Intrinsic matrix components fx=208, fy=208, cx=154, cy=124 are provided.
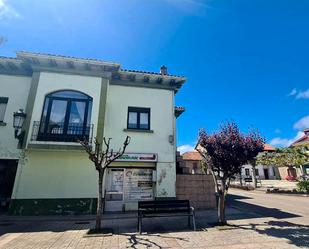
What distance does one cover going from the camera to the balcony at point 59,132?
10352 mm

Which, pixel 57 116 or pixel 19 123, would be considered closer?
pixel 19 123

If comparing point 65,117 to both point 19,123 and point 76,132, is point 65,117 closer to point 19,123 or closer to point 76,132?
point 76,132

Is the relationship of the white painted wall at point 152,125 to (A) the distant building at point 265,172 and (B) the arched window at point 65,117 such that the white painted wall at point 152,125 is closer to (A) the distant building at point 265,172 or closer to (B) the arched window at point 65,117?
(B) the arched window at point 65,117

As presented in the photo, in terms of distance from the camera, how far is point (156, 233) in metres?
7.02

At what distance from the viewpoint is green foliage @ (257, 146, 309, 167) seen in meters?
22.3

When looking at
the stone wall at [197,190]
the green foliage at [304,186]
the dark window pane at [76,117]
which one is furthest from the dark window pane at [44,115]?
the green foliage at [304,186]

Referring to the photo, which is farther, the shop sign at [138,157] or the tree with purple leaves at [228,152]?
the shop sign at [138,157]

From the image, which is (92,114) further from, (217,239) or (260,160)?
(260,160)

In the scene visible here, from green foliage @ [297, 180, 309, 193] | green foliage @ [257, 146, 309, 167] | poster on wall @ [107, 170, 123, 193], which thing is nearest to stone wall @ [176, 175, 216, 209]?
poster on wall @ [107, 170, 123, 193]

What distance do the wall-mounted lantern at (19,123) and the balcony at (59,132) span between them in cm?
48

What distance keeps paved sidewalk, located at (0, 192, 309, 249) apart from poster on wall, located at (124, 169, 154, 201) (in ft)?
6.03

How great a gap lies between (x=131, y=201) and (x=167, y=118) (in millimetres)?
5034

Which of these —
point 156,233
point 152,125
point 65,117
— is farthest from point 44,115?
point 156,233

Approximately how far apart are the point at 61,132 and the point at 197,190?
7.98 meters
